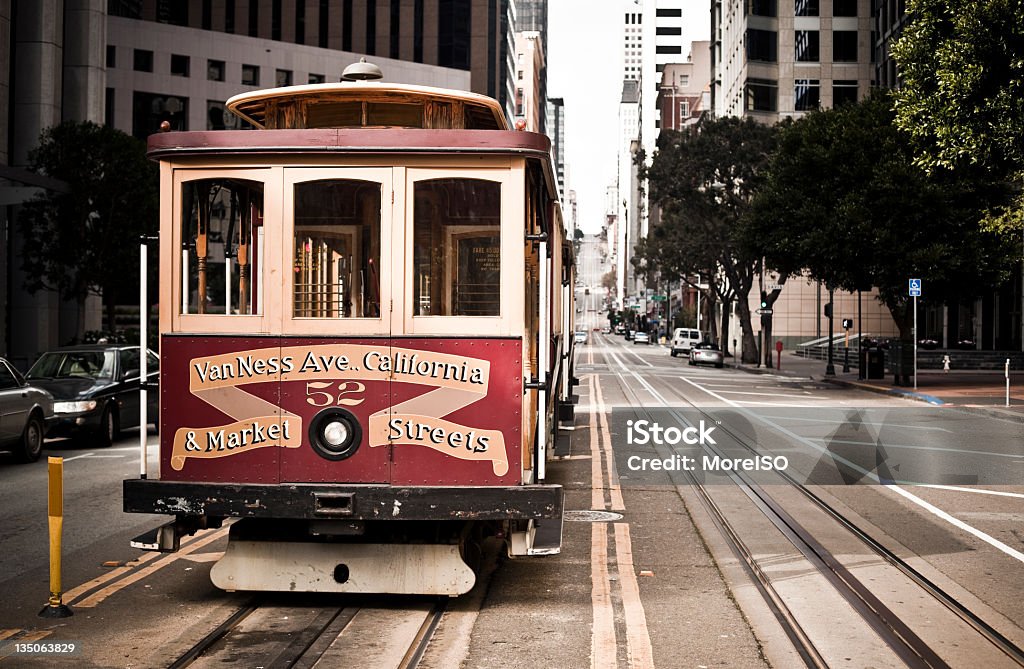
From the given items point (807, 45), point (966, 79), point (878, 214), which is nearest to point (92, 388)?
point (966, 79)

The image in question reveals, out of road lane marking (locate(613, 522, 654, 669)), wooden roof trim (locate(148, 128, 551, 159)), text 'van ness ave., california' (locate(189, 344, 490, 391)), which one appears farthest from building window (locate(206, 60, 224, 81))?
text 'van ness ave., california' (locate(189, 344, 490, 391))

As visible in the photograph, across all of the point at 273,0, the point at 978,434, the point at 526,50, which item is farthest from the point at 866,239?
the point at 526,50

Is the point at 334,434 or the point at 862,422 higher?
the point at 334,434

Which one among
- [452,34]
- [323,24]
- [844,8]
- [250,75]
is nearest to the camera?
[250,75]

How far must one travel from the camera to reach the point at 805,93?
76.6 metres

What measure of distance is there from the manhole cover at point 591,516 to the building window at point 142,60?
205ft

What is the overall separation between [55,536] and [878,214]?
106 feet

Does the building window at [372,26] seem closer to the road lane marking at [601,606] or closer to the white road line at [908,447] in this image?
the white road line at [908,447]

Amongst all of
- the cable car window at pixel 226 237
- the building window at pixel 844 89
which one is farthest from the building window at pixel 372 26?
the cable car window at pixel 226 237

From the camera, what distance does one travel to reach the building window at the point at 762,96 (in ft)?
253

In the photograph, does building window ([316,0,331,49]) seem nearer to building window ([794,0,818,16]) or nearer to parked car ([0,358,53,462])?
building window ([794,0,818,16])

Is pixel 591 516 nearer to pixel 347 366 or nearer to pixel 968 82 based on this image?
pixel 347 366

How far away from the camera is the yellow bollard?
743cm

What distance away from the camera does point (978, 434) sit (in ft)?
69.2
